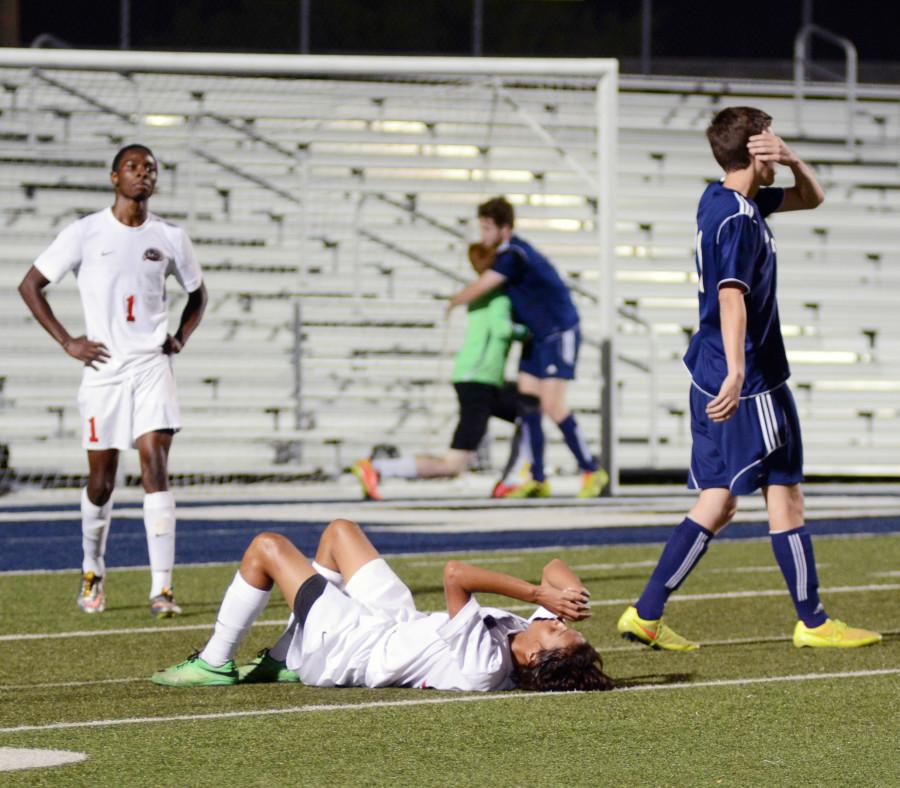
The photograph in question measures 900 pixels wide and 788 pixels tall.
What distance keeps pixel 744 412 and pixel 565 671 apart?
1.56 meters

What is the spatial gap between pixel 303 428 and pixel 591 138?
4.94 metres

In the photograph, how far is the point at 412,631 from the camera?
20.3 ft

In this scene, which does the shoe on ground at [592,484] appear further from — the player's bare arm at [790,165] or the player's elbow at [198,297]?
the player's bare arm at [790,165]

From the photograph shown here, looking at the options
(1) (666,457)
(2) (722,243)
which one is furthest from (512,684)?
(1) (666,457)

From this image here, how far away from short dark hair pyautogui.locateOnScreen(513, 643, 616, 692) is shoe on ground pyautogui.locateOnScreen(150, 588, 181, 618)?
2.69 metres

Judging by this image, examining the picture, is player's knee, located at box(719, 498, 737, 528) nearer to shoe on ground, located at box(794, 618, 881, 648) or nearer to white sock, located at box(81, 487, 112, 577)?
shoe on ground, located at box(794, 618, 881, 648)

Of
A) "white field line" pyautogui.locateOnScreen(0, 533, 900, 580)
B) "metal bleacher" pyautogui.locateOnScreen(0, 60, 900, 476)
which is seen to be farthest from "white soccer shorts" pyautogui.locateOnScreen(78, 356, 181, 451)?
"metal bleacher" pyautogui.locateOnScreen(0, 60, 900, 476)

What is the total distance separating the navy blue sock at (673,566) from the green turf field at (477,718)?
0.19 metres

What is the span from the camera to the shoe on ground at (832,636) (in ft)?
24.2

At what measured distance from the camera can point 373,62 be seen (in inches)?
644

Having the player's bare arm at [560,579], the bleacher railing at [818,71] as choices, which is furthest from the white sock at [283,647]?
the bleacher railing at [818,71]

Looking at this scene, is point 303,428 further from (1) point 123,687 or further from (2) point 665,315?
(1) point 123,687

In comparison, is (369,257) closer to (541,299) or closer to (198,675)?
(541,299)

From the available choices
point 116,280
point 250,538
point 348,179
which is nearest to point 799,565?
point 116,280
